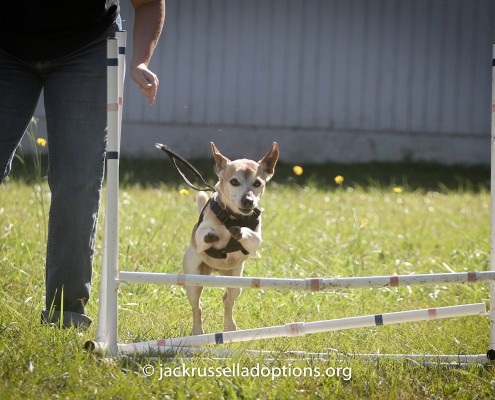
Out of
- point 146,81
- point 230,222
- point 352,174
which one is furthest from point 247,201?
point 352,174

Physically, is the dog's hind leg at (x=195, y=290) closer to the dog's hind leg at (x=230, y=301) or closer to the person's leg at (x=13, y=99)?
the dog's hind leg at (x=230, y=301)

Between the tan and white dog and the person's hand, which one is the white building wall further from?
the person's hand

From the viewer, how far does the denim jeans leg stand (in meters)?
3.88

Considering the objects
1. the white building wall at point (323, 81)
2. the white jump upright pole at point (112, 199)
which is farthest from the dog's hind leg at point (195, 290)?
the white building wall at point (323, 81)

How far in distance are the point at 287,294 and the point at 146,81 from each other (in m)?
2.05

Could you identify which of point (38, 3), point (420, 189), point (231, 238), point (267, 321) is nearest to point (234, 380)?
point (231, 238)

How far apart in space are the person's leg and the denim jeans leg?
0.26 feet

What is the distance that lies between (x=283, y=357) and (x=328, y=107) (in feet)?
29.4

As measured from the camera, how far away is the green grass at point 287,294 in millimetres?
3402

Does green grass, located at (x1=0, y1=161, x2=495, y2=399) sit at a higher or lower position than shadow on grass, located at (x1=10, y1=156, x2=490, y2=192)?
lower

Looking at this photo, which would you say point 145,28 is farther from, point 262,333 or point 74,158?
point 262,333

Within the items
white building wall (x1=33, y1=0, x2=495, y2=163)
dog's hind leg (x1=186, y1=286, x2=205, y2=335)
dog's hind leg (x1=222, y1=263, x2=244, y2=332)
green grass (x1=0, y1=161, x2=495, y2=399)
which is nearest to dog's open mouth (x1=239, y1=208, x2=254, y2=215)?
dog's hind leg (x1=222, y1=263, x2=244, y2=332)

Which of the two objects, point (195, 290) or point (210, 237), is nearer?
point (210, 237)

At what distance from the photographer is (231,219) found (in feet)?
13.5
